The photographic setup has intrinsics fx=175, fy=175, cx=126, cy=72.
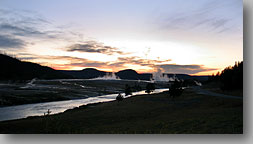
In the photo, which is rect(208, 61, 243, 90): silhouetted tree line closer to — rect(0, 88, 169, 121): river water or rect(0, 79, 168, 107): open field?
rect(0, 88, 169, 121): river water

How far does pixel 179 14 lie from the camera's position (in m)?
9.39

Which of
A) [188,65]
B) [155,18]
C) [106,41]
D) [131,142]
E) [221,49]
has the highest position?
[155,18]

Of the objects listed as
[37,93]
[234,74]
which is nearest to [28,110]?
[37,93]

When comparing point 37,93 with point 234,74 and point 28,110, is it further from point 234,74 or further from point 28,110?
point 234,74

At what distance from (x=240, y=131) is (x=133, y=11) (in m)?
7.49

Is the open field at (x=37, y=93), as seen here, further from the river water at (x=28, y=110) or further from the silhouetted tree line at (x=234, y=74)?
the silhouetted tree line at (x=234, y=74)

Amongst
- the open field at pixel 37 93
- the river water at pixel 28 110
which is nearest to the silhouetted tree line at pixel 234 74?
the river water at pixel 28 110

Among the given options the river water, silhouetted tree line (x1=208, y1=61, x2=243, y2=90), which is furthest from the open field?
silhouetted tree line (x1=208, y1=61, x2=243, y2=90)

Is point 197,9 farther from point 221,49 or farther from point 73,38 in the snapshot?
point 73,38

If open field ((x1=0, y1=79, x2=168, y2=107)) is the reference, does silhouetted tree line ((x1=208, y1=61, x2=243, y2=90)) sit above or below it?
above

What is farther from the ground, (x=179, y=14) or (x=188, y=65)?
(x=179, y=14)

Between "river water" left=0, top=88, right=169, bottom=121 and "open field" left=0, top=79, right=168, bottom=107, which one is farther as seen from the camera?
"open field" left=0, top=79, right=168, bottom=107

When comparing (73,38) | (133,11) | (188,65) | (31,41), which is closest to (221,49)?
(188,65)

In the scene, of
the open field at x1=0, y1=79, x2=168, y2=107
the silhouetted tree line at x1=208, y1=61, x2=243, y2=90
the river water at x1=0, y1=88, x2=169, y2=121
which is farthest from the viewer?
the open field at x1=0, y1=79, x2=168, y2=107
